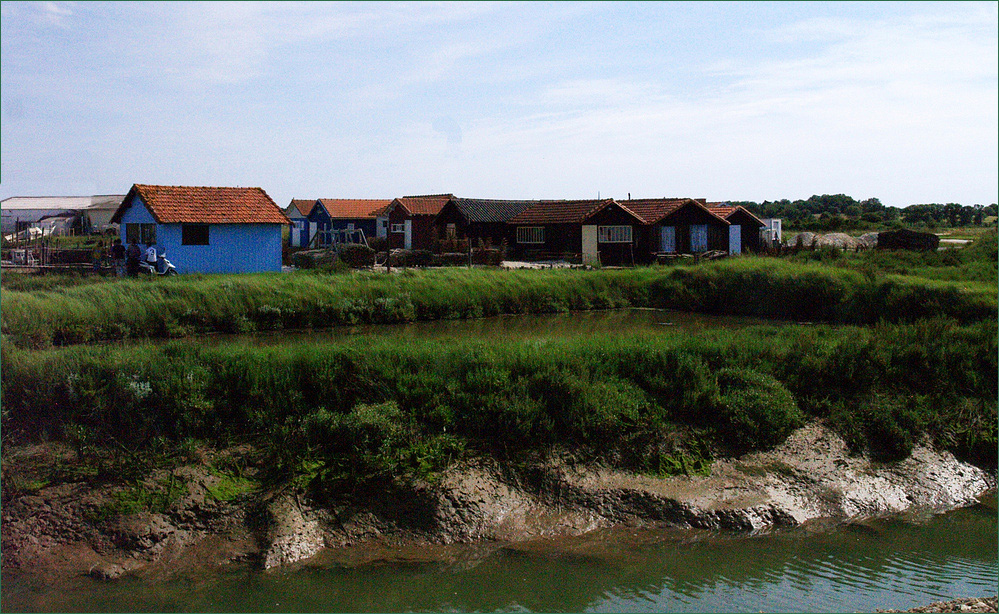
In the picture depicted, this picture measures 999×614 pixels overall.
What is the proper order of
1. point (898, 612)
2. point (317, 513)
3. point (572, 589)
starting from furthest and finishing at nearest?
point (317, 513) < point (572, 589) < point (898, 612)

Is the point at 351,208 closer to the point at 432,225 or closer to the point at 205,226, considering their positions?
the point at 432,225

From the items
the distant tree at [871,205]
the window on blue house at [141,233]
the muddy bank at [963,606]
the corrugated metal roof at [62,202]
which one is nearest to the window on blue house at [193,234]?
the window on blue house at [141,233]

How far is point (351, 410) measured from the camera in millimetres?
11750

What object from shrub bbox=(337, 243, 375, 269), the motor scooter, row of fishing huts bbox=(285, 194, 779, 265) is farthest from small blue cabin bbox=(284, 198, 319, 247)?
the motor scooter

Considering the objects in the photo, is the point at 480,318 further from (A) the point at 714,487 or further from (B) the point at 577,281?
(A) the point at 714,487

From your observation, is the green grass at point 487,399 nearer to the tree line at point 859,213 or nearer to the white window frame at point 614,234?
the white window frame at point 614,234

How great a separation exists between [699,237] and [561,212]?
7.06 meters

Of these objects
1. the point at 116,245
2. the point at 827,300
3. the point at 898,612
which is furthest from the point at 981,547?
the point at 116,245

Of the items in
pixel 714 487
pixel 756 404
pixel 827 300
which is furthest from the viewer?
pixel 827 300

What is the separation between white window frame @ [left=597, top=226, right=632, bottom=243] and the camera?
40438 millimetres

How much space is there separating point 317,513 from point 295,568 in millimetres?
918

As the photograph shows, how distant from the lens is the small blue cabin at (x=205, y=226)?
2992 centimetres

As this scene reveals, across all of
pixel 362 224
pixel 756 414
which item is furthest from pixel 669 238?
pixel 756 414

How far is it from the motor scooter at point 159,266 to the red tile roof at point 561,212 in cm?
1943
